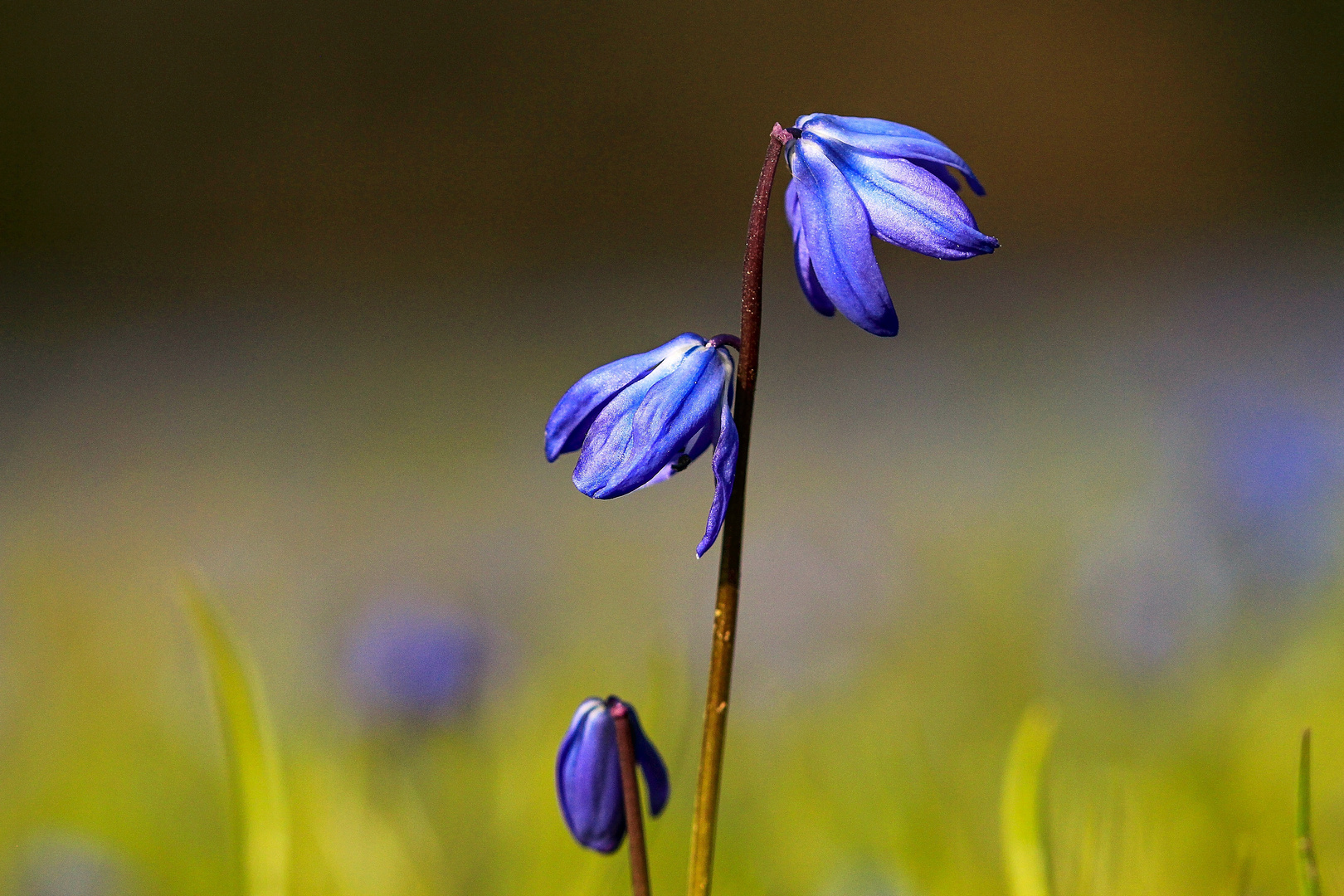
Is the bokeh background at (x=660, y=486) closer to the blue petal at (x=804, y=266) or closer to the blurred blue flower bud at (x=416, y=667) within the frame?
the blurred blue flower bud at (x=416, y=667)

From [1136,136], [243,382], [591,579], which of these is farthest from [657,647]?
[1136,136]

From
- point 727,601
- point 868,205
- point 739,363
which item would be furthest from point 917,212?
point 727,601

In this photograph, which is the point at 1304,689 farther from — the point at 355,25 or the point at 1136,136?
the point at 355,25

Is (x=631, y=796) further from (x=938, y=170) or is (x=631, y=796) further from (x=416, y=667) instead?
(x=416, y=667)

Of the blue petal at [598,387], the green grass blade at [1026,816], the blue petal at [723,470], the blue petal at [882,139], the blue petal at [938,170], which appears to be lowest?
the green grass blade at [1026,816]

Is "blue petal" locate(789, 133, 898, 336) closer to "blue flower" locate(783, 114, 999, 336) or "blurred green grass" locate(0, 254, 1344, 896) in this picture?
"blue flower" locate(783, 114, 999, 336)

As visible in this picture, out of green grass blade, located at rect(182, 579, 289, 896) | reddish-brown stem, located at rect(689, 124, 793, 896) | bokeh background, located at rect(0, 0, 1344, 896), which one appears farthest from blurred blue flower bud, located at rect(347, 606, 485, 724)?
reddish-brown stem, located at rect(689, 124, 793, 896)

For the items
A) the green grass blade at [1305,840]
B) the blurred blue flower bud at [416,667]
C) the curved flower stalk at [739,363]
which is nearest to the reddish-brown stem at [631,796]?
the curved flower stalk at [739,363]
